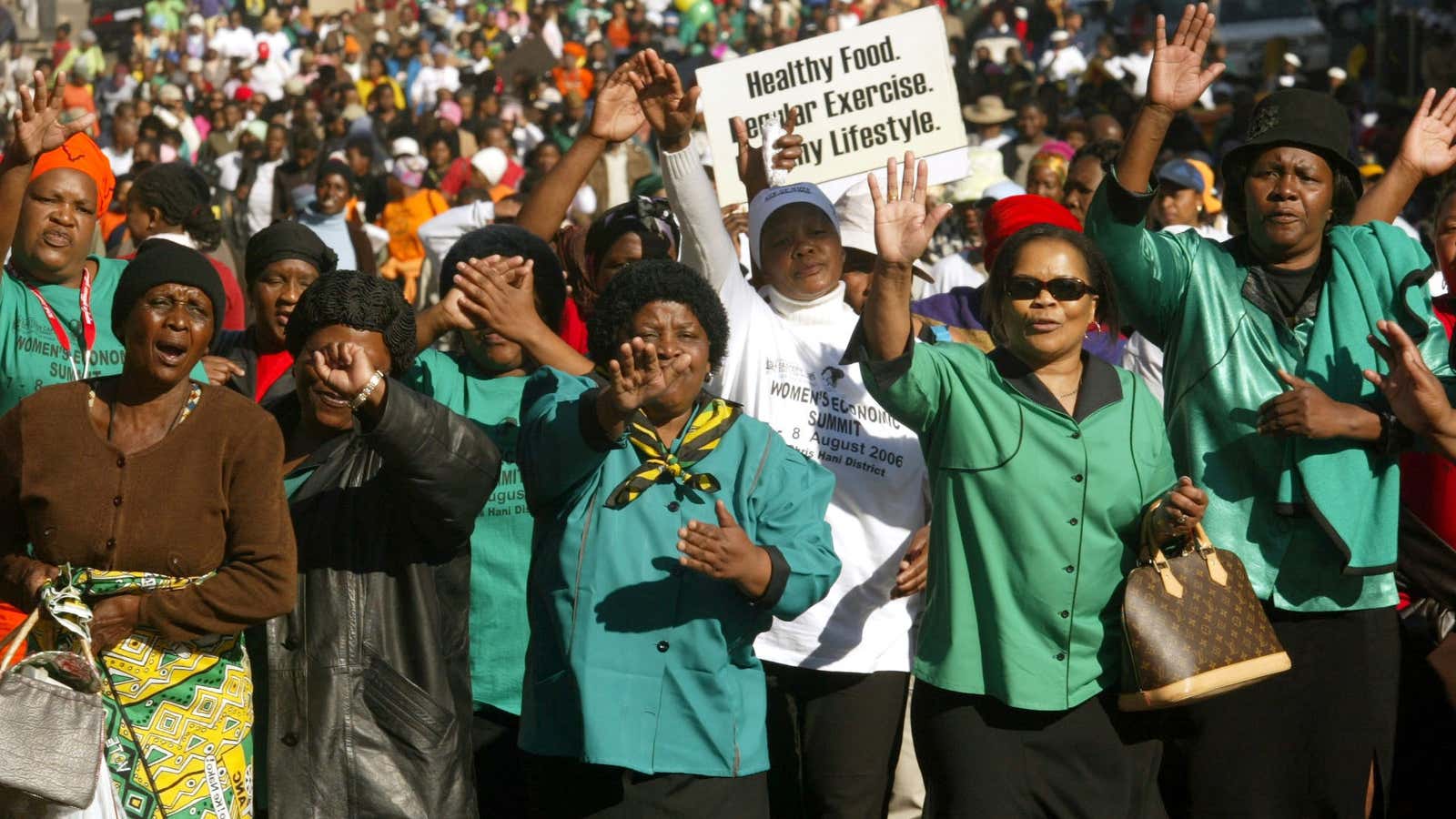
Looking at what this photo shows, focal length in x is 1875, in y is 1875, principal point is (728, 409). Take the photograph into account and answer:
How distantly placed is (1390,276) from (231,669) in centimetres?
320

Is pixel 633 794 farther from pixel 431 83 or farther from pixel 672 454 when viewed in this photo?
pixel 431 83

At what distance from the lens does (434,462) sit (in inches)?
174

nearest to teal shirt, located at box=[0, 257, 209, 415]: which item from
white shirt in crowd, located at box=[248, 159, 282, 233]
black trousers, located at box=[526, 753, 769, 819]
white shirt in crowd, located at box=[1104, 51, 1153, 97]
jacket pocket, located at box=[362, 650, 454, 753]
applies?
jacket pocket, located at box=[362, 650, 454, 753]

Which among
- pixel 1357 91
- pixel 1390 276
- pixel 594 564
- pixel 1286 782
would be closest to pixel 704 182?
pixel 594 564

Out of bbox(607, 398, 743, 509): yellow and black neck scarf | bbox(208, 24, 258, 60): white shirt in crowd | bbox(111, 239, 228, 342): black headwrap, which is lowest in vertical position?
bbox(607, 398, 743, 509): yellow and black neck scarf

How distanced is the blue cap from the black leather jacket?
5.52 metres

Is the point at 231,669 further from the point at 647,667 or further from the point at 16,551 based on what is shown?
the point at 647,667

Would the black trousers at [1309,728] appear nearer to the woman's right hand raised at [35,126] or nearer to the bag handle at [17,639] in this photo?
the bag handle at [17,639]

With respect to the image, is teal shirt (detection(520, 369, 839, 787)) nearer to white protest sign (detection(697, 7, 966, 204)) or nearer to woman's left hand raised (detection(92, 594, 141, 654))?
woman's left hand raised (detection(92, 594, 141, 654))

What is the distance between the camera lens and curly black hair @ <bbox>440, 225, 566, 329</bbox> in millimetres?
5627

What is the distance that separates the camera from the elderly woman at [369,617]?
4.59 metres

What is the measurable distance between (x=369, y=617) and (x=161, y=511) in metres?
0.60

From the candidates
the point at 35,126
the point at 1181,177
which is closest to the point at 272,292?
the point at 35,126

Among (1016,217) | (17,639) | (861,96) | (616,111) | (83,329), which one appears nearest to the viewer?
(17,639)
